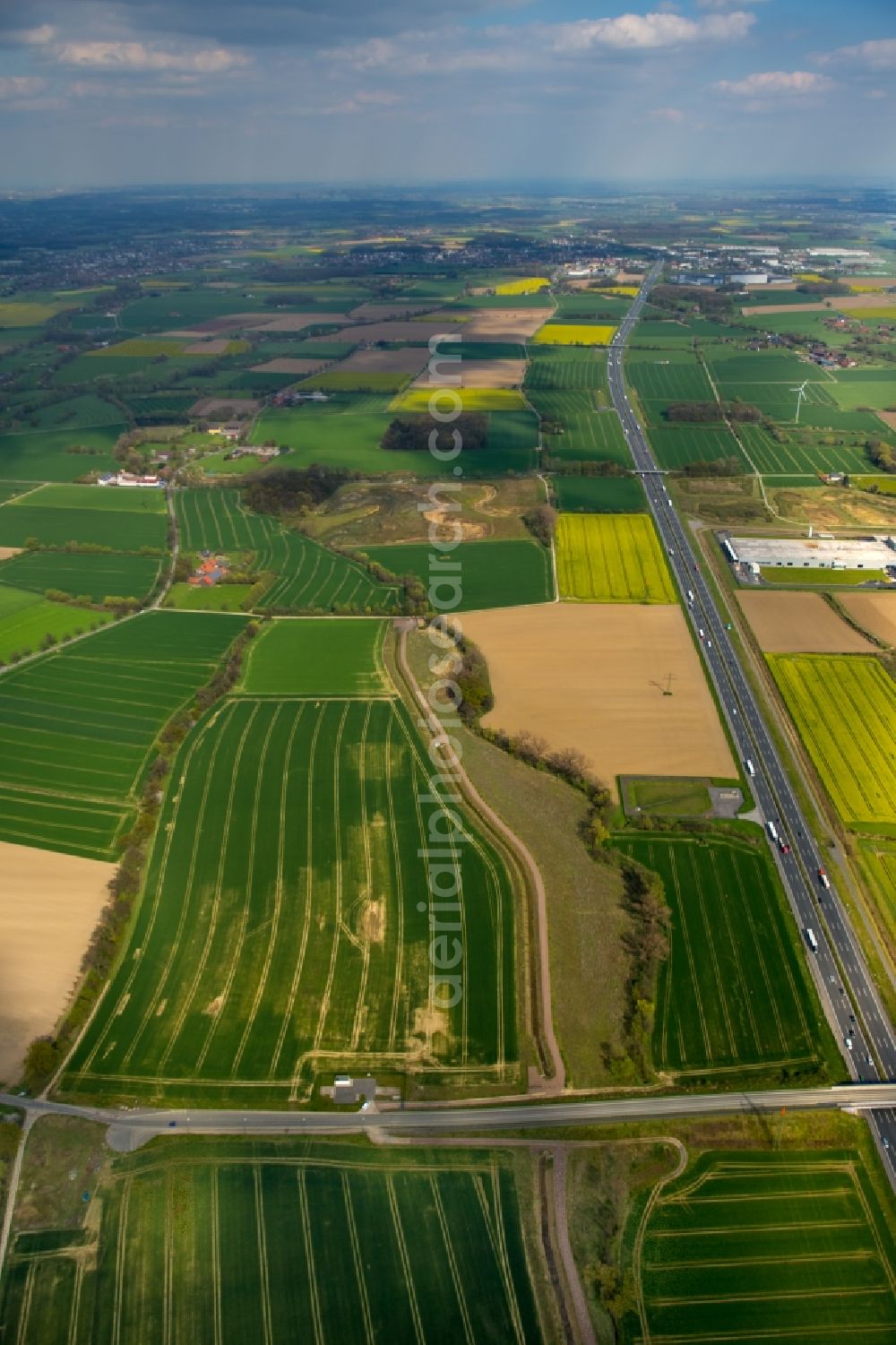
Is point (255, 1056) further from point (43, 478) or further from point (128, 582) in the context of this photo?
point (43, 478)

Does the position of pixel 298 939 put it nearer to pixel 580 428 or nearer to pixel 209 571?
pixel 209 571

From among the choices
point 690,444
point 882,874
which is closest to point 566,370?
point 690,444

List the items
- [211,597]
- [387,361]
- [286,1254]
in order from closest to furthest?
[286,1254] → [211,597] → [387,361]

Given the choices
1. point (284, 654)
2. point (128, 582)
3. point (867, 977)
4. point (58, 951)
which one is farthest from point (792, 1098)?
point (128, 582)

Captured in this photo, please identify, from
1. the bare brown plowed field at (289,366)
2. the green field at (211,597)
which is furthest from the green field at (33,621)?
the bare brown plowed field at (289,366)

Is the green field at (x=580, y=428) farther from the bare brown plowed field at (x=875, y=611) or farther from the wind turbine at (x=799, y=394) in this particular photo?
the bare brown plowed field at (x=875, y=611)

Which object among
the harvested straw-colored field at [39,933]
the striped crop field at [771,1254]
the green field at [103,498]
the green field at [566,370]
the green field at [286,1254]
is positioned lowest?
the striped crop field at [771,1254]
